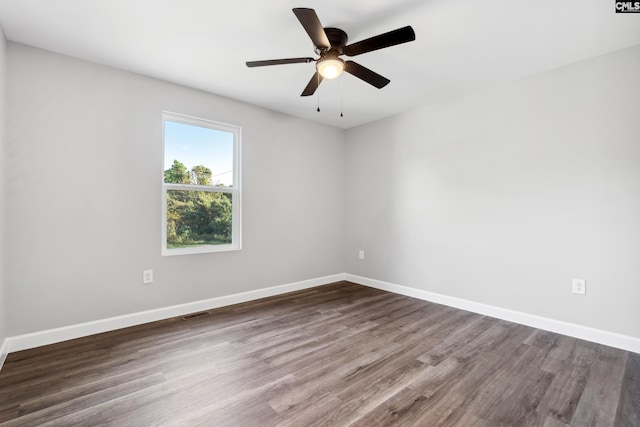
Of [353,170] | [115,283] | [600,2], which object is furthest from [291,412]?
[353,170]

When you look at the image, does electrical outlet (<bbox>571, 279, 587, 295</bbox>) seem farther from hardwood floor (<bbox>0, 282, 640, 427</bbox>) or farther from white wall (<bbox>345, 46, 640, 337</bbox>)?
hardwood floor (<bbox>0, 282, 640, 427</bbox>)

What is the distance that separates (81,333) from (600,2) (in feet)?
15.0

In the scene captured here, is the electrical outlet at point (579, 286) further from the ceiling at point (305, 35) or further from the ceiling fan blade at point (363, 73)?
the ceiling fan blade at point (363, 73)

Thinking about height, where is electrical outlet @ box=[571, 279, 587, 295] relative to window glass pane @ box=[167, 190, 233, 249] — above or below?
below

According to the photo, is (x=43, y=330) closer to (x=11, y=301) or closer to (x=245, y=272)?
(x=11, y=301)

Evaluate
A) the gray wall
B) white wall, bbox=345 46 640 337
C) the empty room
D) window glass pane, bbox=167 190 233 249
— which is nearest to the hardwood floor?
the empty room

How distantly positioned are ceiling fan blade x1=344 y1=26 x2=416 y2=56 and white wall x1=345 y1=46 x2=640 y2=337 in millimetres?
1866

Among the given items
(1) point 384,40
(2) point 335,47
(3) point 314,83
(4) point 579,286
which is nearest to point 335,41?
(2) point 335,47

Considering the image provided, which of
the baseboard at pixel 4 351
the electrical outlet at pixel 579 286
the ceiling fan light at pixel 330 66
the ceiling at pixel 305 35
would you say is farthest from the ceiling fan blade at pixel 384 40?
the baseboard at pixel 4 351

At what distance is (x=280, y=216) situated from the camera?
13.0 ft

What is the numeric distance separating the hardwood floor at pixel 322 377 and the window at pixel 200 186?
2.87ft

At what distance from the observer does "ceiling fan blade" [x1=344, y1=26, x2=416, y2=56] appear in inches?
67.1

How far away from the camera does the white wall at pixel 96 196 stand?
2354 mm

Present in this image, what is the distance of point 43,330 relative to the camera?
2412 millimetres
